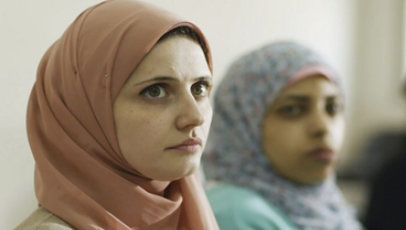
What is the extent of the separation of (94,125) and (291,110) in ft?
2.40

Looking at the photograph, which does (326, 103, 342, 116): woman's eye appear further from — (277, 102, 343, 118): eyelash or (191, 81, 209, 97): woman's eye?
(191, 81, 209, 97): woman's eye

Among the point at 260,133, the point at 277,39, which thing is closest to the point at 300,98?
the point at 260,133

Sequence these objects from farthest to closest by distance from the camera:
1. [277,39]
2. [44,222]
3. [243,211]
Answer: [277,39] → [243,211] → [44,222]

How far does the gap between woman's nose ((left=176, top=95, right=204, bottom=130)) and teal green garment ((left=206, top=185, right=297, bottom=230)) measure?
0.56 metres

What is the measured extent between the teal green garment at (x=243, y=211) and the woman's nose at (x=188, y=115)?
21.9 inches

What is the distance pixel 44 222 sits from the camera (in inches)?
35.9

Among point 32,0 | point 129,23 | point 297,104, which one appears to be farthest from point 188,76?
point 297,104

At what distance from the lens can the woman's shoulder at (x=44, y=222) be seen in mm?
896

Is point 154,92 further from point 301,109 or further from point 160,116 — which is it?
point 301,109

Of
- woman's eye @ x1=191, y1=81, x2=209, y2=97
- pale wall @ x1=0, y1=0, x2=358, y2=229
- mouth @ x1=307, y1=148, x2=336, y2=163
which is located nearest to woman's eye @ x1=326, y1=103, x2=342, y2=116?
mouth @ x1=307, y1=148, x2=336, y2=163

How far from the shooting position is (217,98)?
5.51 ft

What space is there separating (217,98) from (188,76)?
2.40 feet

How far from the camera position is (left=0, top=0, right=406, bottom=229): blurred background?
3.72 feet

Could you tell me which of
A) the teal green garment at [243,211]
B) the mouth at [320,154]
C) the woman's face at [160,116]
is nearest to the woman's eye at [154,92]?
the woman's face at [160,116]
